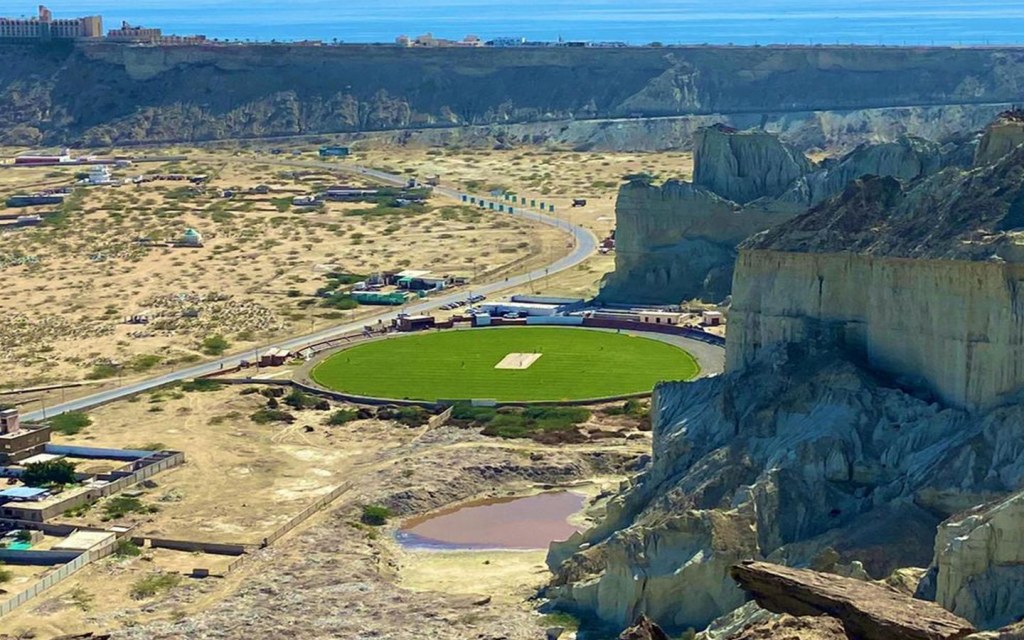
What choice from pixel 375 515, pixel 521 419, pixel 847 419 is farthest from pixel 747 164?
pixel 847 419

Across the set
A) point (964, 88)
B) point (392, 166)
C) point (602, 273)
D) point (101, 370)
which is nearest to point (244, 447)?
point (101, 370)

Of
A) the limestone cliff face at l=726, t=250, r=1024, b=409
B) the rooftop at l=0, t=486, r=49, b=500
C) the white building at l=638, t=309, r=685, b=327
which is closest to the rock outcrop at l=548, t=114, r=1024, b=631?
the limestone cliff face at l=726, t=250, r=1024, b=409

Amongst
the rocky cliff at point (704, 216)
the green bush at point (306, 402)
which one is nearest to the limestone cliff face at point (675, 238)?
the rocky cliff at point (704, 216)

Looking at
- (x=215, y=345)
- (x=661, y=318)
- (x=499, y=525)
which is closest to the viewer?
(x=499, y=525)

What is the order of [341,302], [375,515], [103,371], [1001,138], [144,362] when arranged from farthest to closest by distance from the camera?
[341,302] < [144,362] < [103,371] < [375,515] < [1001,138]

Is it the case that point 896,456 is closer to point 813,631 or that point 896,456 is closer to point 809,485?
point 809,485

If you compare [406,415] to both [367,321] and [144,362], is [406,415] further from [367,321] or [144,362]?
[367,321]

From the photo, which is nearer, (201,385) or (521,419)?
(521,419)

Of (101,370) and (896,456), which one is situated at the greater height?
(896,456)
